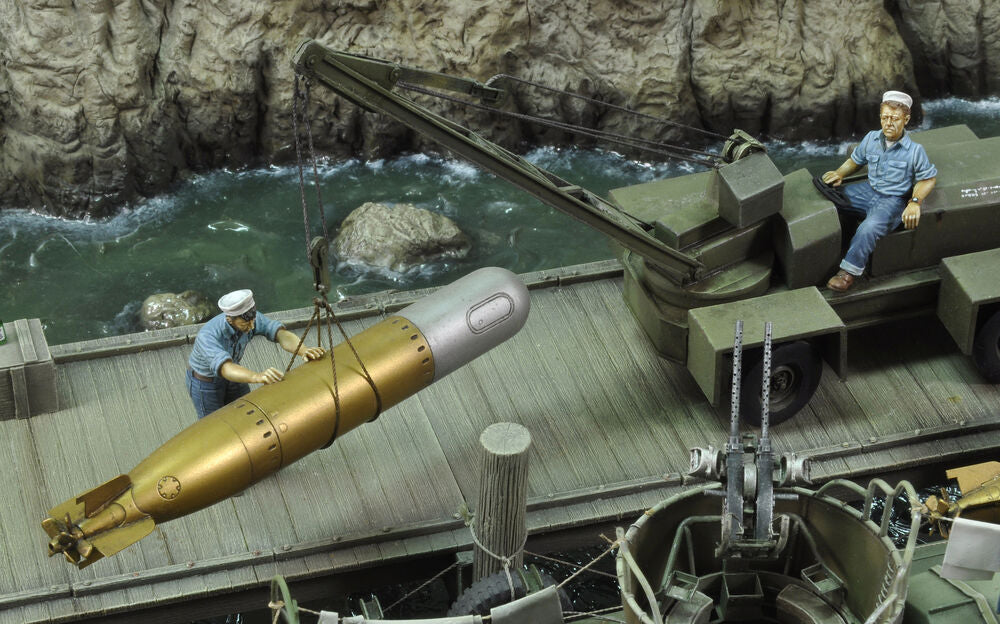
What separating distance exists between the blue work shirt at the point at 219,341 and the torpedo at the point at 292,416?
41 cm

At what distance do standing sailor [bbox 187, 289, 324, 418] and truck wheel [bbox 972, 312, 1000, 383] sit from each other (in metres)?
5.33

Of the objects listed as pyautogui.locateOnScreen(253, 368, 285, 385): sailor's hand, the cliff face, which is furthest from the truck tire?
the cliff face

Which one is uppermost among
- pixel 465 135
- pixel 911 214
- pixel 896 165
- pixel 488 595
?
pixel 465 135

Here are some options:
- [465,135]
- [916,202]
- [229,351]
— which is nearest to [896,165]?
[916,202]

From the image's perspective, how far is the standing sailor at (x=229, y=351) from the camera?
30.9 ft

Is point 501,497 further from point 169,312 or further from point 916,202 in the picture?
point 169,312

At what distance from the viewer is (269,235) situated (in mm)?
15500

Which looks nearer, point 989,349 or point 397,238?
point 989,349

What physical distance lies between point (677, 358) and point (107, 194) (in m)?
7.81

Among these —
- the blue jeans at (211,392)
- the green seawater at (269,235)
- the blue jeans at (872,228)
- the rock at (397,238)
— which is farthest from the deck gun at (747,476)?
the rock at (397,238)

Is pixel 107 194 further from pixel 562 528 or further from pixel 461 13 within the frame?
pixel 562 528

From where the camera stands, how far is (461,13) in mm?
15922

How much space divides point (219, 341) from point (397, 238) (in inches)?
207

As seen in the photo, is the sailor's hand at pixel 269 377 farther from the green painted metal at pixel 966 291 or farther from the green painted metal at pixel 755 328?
the green painted metal at pixel 966 291
